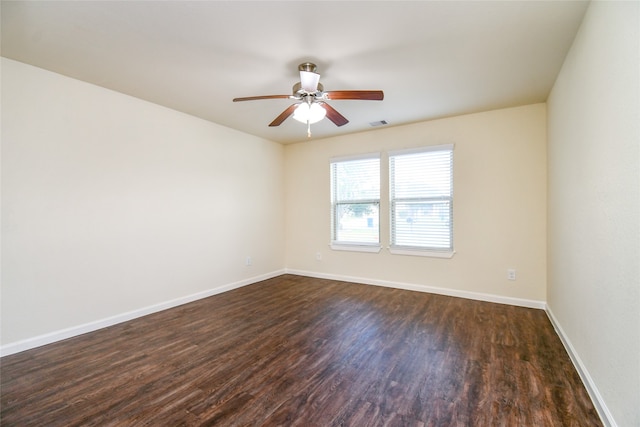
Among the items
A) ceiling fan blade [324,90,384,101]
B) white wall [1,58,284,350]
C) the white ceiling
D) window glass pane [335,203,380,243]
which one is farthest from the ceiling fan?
window glass pane [335,203,380,243]

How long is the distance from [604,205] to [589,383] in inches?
46.0

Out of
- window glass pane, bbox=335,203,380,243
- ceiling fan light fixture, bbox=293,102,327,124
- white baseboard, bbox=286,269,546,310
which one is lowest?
white baseboard, bbox=286,269,546,310

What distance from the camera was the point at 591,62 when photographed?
1.84 meters

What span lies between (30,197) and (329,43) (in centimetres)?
291

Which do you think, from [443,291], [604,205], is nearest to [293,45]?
[604,205]

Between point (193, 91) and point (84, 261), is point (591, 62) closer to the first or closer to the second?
point (193, 91)

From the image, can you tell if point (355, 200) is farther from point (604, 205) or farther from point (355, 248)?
point (604, 205)

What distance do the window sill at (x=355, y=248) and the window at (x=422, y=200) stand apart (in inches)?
11.4

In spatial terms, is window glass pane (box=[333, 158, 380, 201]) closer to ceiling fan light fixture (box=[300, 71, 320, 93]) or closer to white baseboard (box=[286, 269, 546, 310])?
white baseboard (box=[286, 269, 546, 310])

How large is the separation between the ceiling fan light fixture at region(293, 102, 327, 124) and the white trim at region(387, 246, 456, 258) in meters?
2.52

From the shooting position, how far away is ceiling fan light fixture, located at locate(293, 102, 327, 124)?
2666mm

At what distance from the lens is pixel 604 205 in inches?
64.1

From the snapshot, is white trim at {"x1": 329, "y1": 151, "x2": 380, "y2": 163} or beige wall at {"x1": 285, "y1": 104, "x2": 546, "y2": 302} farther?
white trim at {"x1": 329, "y1": 151, "x2": 380, "y2": 163}

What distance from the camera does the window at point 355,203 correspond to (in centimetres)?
467
